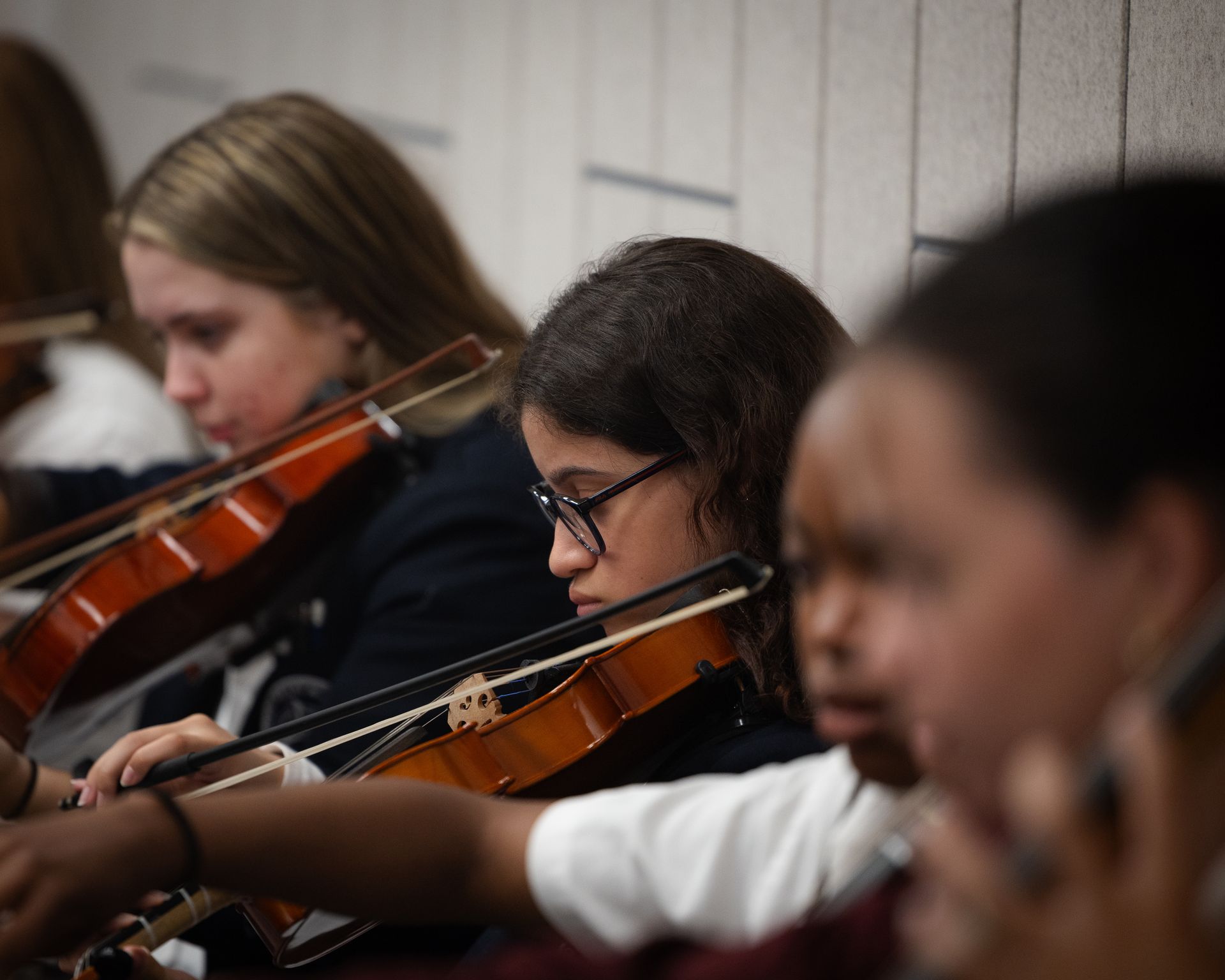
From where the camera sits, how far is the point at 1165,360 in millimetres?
495

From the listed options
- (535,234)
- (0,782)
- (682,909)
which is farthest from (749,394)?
(535,234)

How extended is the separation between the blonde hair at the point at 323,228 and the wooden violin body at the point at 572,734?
64 cm

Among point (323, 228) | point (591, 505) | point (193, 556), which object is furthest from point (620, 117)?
point (591, 505)

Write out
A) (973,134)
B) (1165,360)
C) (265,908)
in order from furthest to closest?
1. (973,134)
2. (265,908)
3. (1165,360)

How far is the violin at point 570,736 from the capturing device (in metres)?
0.88

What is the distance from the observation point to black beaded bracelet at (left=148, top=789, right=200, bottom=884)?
2.06 feet

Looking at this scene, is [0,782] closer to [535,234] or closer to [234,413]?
[234,413]

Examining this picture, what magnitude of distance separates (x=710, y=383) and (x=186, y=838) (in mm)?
555

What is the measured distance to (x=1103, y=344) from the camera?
50cm

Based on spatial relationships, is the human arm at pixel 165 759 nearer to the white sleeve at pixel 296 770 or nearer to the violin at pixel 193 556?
the white sleeve at pixel 296 770

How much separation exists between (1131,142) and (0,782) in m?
1.09

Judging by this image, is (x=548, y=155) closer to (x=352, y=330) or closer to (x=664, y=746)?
(x=352, y=330)

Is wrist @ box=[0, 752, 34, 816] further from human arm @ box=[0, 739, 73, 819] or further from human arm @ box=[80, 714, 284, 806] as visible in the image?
human arm @ box=[80, 714, 284, 806]

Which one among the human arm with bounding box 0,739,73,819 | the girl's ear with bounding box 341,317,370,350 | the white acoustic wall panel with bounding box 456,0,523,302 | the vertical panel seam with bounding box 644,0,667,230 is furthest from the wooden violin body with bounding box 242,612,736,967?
the white acoustic wall panel with bounding box 456,0,523,302
